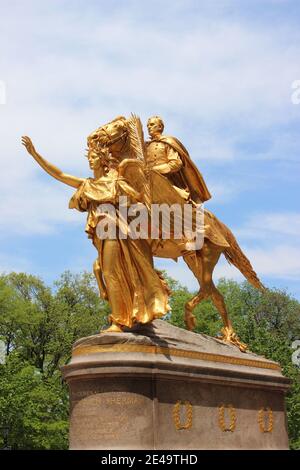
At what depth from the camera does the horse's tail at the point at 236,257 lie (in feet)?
54.2

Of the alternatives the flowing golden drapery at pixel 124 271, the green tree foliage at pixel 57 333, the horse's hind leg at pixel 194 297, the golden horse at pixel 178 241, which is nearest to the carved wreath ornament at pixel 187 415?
the flowing golden drapery at pixel 124 271

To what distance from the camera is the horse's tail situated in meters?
16.5

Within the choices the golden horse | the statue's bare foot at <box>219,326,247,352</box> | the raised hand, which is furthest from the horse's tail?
the raised hand

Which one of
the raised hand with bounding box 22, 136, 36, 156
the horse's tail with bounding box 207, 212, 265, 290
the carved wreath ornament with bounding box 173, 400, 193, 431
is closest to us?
the carved wreath ornament with bounding box 173, 400, 193, 431

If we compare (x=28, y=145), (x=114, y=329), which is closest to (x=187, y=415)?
(x=114, y=329)

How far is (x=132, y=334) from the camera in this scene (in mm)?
12820

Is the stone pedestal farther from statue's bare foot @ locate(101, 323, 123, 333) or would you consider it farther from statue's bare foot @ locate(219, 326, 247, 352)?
statue's bare foot @ locate(219, 326, 247, 352)

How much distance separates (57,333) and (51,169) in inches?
867

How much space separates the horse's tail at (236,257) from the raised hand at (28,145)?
455 centimetres

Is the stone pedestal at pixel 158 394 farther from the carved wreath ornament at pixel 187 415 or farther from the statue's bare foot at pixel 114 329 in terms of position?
the statue's bare foot at pixel 114 329

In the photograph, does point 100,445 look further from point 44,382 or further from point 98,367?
point 44,382

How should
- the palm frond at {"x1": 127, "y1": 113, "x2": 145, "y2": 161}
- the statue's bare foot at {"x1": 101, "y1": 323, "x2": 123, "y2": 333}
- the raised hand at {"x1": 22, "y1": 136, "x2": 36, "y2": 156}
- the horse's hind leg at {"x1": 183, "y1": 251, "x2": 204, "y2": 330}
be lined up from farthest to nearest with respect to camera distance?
1. the horse's hind leg at {"x1": 183, "y1": 251, "x2": 204, "y2": 330}
2. the palm frond at {"x1": 127, "y1": 113, "x2": 145, "y2": 161}
3. the raised hand at {"x1": 22, "y1": 136, "x2": 36, "y2": 156}
4. the statue's bare foot at {"x1": 101, "y1": 323, "x2": 123, "y2": 333}

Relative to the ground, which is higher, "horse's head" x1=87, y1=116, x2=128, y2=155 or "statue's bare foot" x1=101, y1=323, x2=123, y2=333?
"horse's head" x1=87, y1=116, x2=128, y2=155
